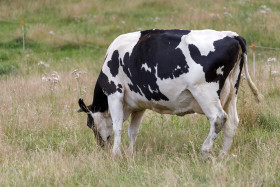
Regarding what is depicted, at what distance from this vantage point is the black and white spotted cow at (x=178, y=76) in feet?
19.1

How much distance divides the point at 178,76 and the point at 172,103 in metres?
0.40

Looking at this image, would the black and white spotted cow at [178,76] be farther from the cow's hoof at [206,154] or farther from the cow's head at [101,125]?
the cow's head at [101,125]

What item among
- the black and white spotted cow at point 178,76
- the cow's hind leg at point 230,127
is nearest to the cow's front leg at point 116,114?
the black and white spotted cow at point 178,76

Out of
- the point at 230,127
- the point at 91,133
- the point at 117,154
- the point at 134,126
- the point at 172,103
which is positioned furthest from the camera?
the point at 91,133

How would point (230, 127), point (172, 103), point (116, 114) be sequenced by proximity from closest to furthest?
1. point (172, 103)
2. point (230, 127)
3. point (116, 114)

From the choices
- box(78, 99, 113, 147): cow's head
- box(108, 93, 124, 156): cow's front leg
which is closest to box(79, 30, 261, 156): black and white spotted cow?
box(108, 93, 124, 156): cow's front leg

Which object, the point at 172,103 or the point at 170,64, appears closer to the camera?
the point at 170,64

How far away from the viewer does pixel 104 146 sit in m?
7.07

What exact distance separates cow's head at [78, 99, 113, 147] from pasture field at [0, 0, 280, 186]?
196mm

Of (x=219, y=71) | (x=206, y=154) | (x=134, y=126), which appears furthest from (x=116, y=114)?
(x=219, y=71)

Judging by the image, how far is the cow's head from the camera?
7.12 metres

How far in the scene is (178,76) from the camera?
589cm

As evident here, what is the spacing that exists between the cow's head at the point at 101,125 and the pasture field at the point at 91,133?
0.20 m

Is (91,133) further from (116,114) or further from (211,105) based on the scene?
(211,105)
